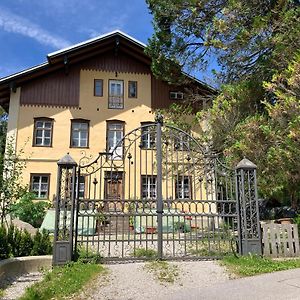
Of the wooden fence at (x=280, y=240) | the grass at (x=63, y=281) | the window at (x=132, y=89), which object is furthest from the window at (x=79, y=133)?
the wooden fence at (x=280, y=240)

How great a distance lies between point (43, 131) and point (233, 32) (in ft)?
40.7

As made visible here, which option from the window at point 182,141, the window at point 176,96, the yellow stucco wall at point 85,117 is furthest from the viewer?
the window at point 176,96

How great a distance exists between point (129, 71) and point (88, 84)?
2.62 m

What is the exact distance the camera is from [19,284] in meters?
6.93

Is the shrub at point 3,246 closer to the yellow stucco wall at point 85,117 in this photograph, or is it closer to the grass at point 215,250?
the grass at point 215,250

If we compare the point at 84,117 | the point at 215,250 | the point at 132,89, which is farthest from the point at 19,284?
the point at 132,89

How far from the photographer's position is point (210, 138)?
1498 cm

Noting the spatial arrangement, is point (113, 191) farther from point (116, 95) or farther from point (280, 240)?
point (280, 240)

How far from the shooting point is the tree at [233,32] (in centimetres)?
1149

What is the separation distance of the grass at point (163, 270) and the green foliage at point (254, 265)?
1205 millimetres

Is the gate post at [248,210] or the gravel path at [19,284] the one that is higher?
the gate post at [248,210]

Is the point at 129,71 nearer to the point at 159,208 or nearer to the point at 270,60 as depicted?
the point at 270,60

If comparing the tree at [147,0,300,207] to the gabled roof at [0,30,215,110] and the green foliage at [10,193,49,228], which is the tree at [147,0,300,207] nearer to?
the gabled roof at [0,30,215,110]

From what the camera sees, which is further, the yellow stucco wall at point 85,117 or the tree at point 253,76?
the yellow stucco wall at point 85,117
